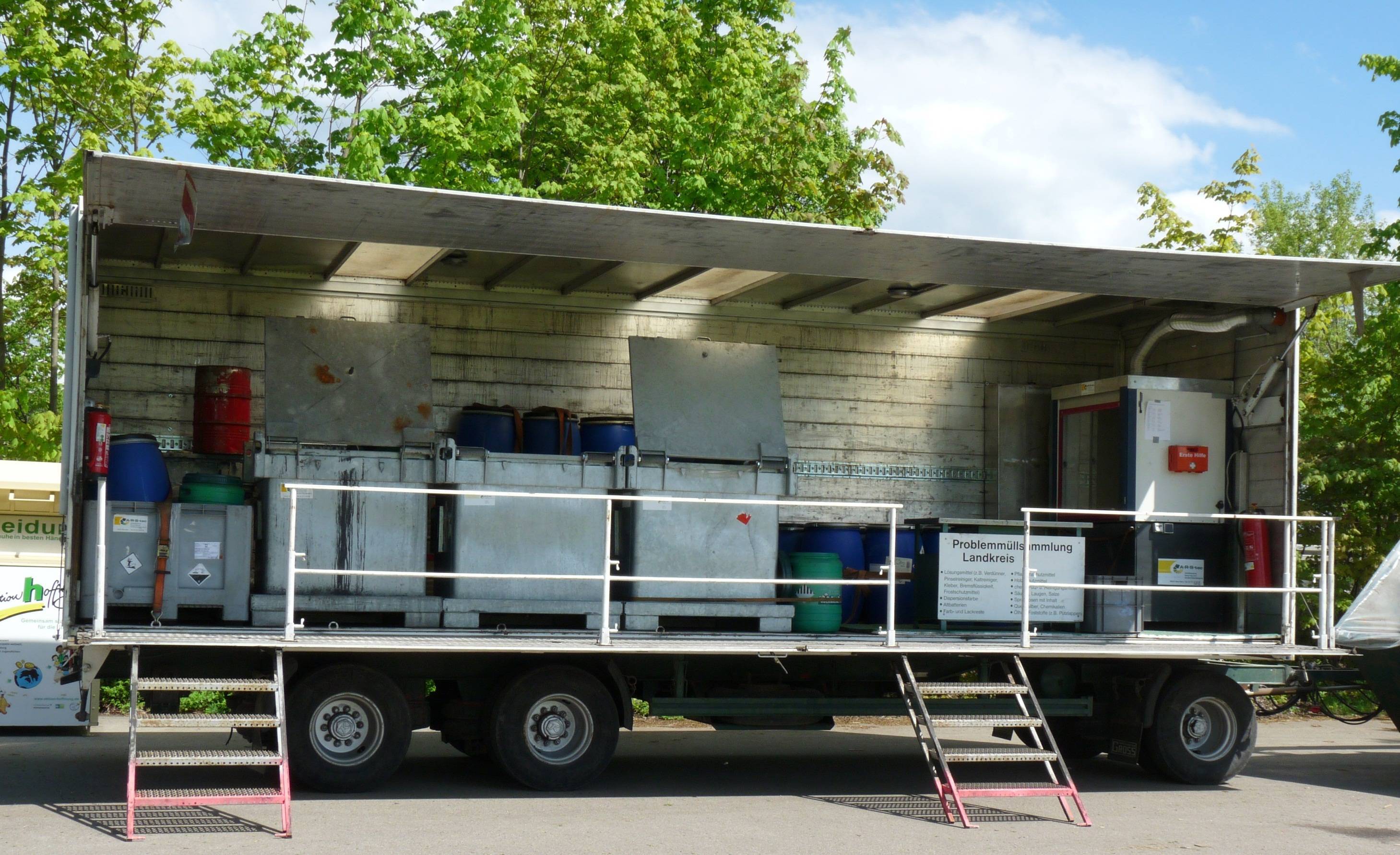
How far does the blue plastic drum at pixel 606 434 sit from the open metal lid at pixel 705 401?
0.66 ft

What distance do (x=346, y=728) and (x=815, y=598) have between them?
3371 millimetres

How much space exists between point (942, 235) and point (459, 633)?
411 cm

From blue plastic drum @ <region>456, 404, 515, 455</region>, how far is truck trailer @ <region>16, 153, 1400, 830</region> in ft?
0.11

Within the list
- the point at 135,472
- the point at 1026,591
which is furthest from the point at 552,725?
the point at 1026,591

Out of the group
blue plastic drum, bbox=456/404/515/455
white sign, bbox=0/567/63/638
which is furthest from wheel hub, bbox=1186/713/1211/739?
white sign, bbox=0/567/63/638

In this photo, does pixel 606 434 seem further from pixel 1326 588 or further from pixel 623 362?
pixel 1326 588

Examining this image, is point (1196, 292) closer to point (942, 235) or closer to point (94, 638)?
point (942, 235)

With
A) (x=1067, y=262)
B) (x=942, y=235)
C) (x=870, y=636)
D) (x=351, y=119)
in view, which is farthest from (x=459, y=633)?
(x=351, y=119)

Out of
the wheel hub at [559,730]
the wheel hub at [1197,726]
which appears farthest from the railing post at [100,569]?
the wheel hub at [1197,726]

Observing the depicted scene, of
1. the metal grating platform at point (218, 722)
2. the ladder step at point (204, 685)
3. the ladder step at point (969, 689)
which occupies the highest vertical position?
the ladder step at point (204, 685)

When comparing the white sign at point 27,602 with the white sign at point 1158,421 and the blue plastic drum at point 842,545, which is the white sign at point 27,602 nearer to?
the blue plastic drum at point 842,545

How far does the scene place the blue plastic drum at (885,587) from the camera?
11023 mm

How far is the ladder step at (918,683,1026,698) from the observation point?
9.00m

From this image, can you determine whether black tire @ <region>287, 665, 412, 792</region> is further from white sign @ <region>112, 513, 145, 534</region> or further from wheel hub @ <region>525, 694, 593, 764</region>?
white sign @ <region>112, 513, 145, 534</region>
